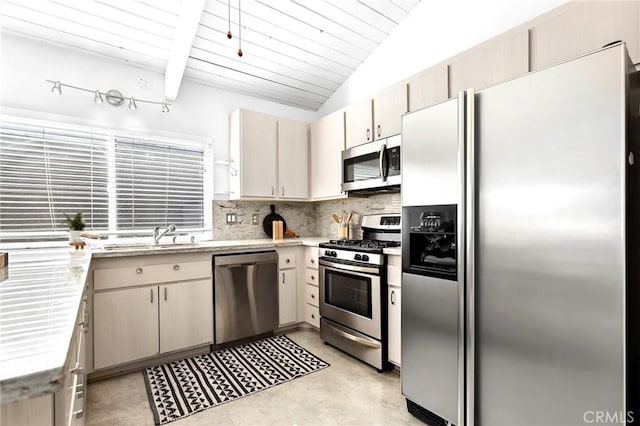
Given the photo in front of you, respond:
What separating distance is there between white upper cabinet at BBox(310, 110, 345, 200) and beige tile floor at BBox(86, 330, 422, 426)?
176 cm

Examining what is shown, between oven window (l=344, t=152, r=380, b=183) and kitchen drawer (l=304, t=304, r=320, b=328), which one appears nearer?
oven window (l=344, t=152, r=380, b=183)

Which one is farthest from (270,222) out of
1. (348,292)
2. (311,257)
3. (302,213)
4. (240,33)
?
(240,33)

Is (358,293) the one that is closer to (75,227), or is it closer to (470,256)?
(470,256)

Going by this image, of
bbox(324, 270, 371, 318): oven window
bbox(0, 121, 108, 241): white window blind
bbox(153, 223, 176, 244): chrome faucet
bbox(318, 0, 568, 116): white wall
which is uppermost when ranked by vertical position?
bbox(318, 0, 568, 116): white wall

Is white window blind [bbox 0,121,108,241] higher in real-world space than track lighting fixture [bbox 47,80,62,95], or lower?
lower

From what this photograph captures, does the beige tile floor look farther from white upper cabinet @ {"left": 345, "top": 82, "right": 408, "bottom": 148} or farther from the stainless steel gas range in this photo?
white upper cabinet @ {"left": 345, "top": 82, "right": 408, "bottom": 148}

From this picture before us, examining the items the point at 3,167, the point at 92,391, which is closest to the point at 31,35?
the point at 3,167

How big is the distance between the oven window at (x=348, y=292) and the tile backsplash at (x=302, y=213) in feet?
2.58

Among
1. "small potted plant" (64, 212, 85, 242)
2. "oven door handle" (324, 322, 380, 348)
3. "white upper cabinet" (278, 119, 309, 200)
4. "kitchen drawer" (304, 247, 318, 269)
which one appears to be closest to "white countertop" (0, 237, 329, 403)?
"small potted plant" (64, 212, 85, 242)

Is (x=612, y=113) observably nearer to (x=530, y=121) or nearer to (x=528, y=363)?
(x=530, y=121)

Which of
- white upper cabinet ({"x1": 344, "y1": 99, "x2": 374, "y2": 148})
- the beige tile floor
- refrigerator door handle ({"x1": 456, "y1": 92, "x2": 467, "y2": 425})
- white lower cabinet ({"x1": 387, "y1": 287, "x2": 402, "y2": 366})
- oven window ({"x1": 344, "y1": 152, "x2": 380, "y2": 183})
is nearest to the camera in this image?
refrigerator door handle ({"x1": 456, "y1": 92, "x2": 467, "y2": 425})

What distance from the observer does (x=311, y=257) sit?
131 inches

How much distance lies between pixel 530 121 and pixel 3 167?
365 centimetres

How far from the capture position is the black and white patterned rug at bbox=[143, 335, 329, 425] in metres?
2.10
